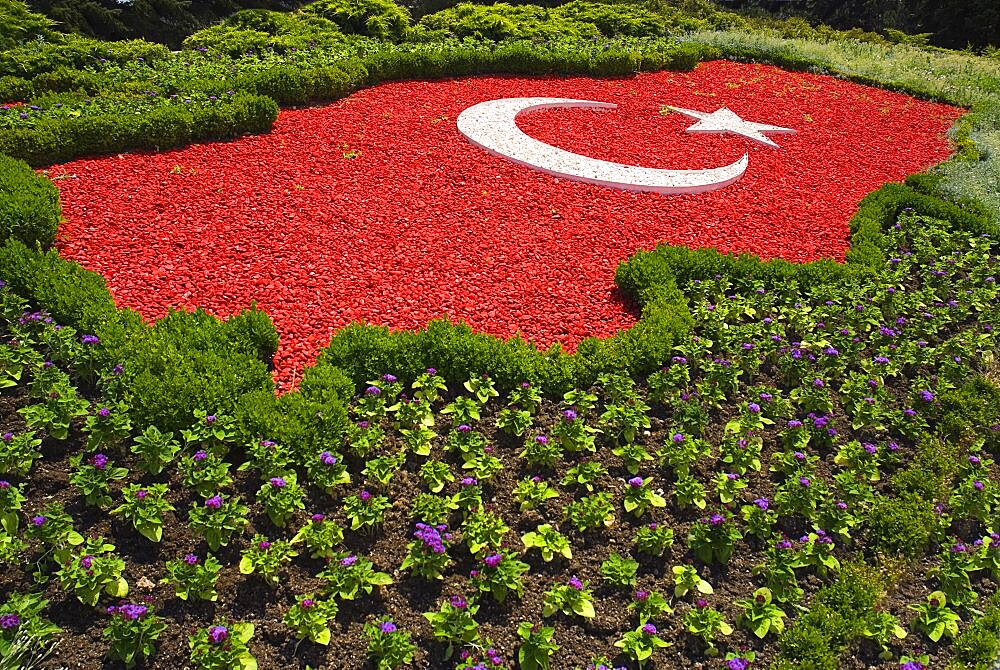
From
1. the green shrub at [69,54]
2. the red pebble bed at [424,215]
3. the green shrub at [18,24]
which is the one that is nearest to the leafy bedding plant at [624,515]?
the red pebble bed at [424,215]

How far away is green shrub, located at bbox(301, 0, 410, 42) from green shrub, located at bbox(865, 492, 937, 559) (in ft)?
47.0

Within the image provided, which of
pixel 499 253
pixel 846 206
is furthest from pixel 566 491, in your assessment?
pixel 846 206

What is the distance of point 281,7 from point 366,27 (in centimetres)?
316

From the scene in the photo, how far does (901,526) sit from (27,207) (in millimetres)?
8385

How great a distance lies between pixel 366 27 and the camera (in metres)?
16.7

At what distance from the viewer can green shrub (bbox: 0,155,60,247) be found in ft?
24.1

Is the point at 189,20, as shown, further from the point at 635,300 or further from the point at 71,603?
the point at 71,603

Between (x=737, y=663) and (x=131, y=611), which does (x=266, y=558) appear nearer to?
(x=131, y=611)

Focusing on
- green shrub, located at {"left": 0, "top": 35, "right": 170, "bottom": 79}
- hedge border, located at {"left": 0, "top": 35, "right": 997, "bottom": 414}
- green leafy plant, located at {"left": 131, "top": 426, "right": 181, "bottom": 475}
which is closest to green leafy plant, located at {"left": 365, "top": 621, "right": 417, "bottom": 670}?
green leafy plant, located at {"left": 131, "top": 426, "right": 181, "bottom": 475}

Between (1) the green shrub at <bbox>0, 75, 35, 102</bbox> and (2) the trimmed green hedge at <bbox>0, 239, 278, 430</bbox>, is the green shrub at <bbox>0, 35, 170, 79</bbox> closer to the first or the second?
(1) the green shrub at <bbox>0, 75, 35, 102</bbox>

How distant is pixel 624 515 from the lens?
5465mm

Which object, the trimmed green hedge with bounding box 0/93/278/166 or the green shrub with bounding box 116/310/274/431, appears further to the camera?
the trimmed green hedge with bounding box 0/93/278/166

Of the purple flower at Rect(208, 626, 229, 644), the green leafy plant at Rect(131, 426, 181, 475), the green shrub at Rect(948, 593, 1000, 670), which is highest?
the green leafy plant at Rect(131, 426, 181, 475)

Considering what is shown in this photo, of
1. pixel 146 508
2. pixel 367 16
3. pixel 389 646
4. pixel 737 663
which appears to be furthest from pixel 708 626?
pixel 367 16
